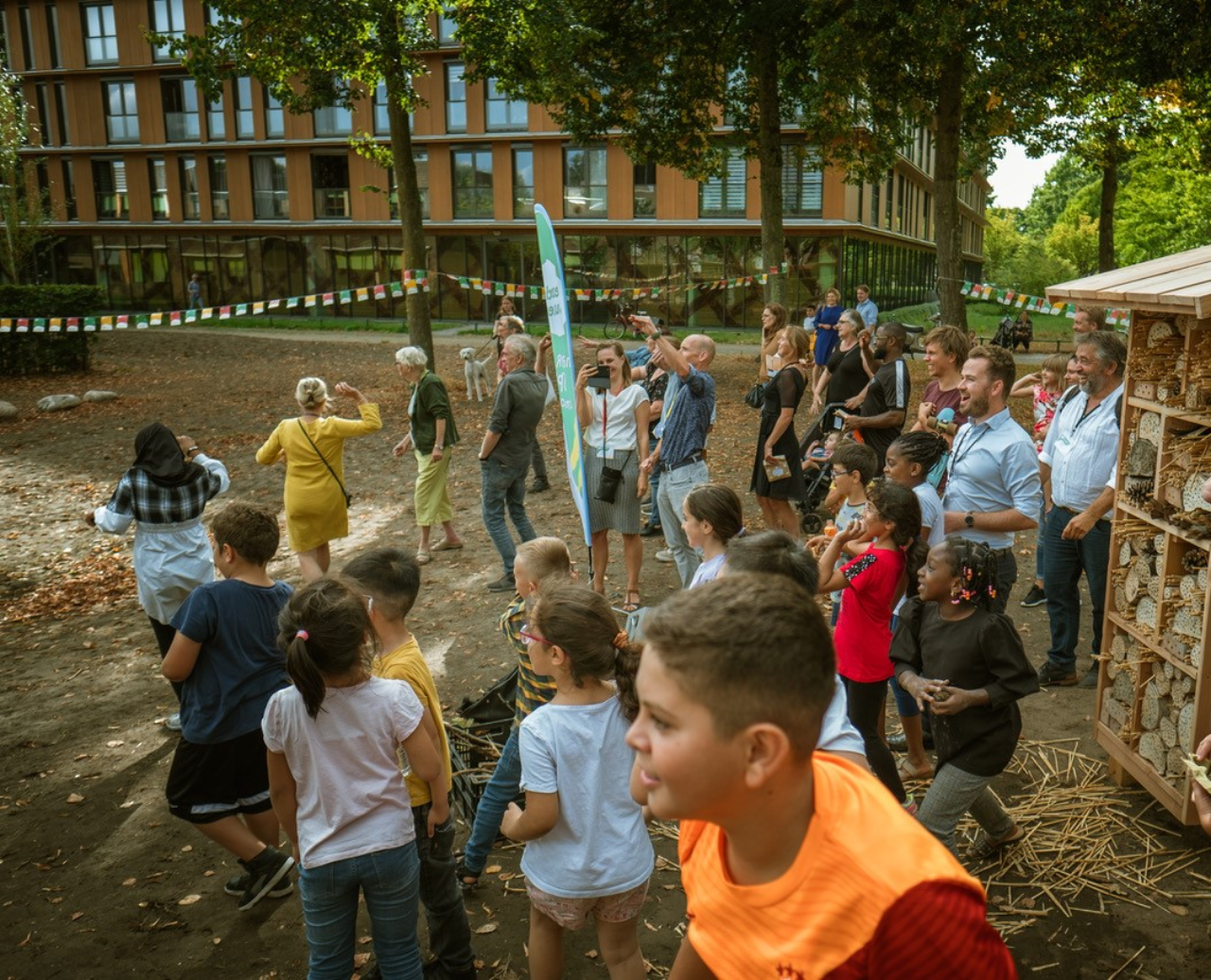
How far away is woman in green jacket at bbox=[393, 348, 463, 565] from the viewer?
8719 mm

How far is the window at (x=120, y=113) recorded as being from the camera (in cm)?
4112

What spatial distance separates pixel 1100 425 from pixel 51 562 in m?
9.22

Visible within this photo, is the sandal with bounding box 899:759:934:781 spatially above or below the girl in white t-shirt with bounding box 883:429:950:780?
below

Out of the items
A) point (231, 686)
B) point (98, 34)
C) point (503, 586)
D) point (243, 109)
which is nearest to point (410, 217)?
point (503, 586)

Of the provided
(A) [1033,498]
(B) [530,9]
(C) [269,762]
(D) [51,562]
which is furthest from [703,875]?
(B) [530,9]

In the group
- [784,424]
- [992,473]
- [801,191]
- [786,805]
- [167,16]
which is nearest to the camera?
[786,805]

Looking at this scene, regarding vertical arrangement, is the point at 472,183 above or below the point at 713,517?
above

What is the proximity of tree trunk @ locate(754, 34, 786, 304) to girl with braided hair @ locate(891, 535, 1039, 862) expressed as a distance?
13.5m

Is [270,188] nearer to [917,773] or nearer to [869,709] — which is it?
[917,773]

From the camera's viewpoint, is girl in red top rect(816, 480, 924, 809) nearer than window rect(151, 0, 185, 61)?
Yes

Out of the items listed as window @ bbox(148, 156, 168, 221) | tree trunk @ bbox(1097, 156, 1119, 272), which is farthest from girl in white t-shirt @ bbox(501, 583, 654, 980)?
window @ bbox(148, 156, 168, 221)

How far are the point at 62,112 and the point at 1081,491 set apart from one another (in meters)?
47.7

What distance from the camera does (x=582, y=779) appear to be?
9.90ft

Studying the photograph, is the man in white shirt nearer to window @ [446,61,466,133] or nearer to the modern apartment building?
the modern apartment building
